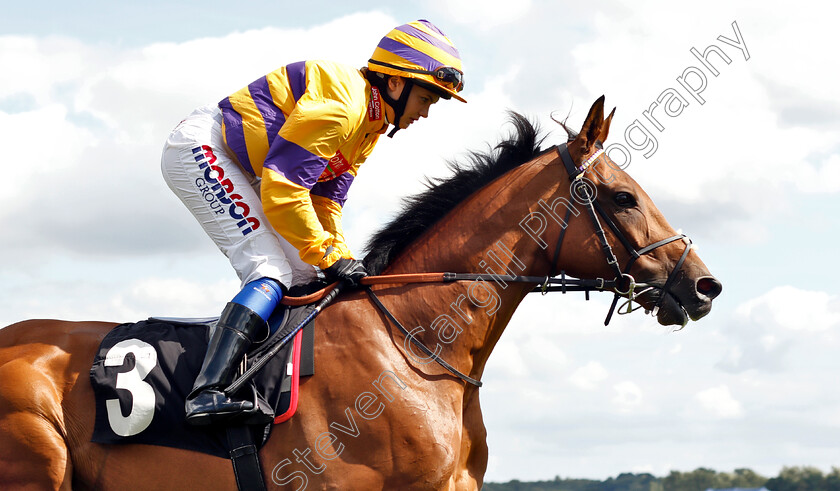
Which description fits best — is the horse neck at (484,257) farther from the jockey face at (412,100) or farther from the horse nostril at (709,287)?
the horse nostril at (709,287)

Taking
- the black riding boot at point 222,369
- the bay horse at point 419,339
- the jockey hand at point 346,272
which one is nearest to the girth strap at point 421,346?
the bay horse at point 419,339

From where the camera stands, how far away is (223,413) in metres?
4.43

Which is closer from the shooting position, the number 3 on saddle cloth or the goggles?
the number 3 on saddle cloth

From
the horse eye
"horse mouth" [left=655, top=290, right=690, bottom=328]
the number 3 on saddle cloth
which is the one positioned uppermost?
the horse eye

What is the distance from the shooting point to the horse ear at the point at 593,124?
16.7 ft

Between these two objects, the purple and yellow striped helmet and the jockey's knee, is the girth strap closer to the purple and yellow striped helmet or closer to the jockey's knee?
the jockey's knee

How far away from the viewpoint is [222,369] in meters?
4.50

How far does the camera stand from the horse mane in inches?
211

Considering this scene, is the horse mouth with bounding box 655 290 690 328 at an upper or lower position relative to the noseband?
lower

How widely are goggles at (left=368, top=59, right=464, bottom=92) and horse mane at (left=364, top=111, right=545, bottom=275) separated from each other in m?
0.50

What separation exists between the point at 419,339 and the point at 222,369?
1.16 meters

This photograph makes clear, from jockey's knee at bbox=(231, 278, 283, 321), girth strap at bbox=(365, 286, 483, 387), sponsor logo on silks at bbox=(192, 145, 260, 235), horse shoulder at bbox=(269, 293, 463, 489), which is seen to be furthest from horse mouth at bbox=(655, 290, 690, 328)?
sponsor logo on silks at bbox=(192, 145, 260, 235)

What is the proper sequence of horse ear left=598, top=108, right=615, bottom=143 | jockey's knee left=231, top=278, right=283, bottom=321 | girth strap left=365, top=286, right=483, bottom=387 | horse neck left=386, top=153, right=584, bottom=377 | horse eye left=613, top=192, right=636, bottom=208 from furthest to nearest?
horse ear left=598, top=108, right=615, bottom=143
horse eye left=613, top=192, right=636, bottom=208
horse neck left=386, top=153, right=584, bottom=377
girth strap left=365, top=286, right=483, bottom=387
jockey's knee left=231, top=278, right=283, bottom=321

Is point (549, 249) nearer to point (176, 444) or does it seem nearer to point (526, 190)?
point (526, 190)
